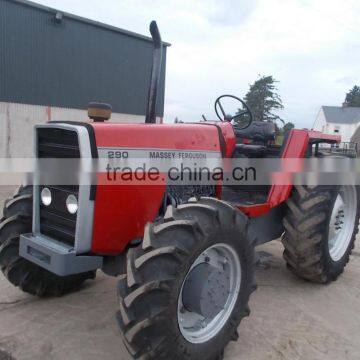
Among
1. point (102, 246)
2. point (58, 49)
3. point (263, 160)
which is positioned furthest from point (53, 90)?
point (102, 246)

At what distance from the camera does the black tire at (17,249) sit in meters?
3.70

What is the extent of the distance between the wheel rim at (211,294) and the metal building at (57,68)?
13.8m

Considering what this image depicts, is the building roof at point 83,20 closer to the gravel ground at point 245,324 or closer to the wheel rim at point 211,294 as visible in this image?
the gravel ground at point 245,324

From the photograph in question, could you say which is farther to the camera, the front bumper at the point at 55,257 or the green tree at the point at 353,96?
the green tree at the point at 353,96

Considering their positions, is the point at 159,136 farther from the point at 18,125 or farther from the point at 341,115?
the point at 341,115

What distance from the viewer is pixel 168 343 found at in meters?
2.71

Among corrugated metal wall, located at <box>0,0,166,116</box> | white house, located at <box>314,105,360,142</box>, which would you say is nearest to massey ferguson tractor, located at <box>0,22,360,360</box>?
corrugated metal wall, located at <box>0,0,166,116</box>

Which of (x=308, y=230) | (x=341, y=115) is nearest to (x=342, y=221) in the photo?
(x=308, y=230)

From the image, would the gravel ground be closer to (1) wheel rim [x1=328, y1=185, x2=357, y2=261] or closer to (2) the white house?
(1) wheel rim [x1=328, y1=185, x2=357, y2=261]

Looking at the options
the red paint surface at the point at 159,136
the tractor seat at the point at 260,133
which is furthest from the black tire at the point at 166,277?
the tractor seat at the point at 260,133

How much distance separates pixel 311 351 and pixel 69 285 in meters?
2.24

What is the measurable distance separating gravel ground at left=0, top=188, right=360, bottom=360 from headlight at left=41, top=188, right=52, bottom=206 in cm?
102

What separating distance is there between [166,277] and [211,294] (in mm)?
536

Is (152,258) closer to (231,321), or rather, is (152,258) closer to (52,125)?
(231,321)
